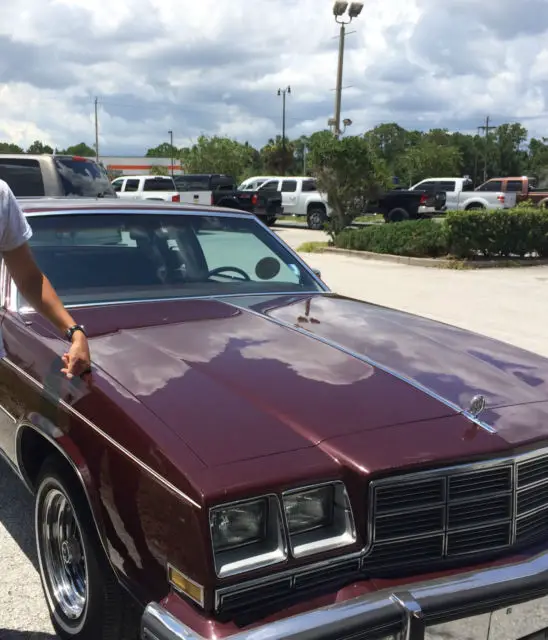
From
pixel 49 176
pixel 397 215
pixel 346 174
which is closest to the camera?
pixel 49 176

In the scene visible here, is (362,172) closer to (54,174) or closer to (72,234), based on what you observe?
(54,174)

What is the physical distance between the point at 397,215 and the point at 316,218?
291 cm

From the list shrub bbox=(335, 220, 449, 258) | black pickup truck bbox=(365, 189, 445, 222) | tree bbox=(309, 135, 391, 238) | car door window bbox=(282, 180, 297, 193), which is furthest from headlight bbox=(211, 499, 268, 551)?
car door window bbox=(282, 180, 297, 193)

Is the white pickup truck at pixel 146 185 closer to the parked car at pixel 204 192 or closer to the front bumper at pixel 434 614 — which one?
the parked car at pixel 204 192

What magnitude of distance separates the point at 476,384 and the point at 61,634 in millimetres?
1851

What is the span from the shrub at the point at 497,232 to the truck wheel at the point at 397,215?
9.56 metres

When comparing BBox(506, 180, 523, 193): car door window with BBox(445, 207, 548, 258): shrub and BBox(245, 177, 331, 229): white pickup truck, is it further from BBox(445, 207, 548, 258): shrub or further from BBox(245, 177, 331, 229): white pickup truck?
BBox(445, 207, 548, 258): shrub

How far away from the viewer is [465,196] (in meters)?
27.7

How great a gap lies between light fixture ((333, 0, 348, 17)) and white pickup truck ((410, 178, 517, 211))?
22.9ft

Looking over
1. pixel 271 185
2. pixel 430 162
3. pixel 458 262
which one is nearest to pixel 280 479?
pixel 458 262

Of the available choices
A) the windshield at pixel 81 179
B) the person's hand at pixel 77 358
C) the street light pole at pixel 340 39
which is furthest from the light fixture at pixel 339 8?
the person's hand at pixel 77 358

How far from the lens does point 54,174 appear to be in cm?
1147

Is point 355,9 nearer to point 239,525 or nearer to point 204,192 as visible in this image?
point 204,192

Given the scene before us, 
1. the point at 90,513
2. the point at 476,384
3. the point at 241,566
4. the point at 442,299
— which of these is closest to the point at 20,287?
the point at 90,513
